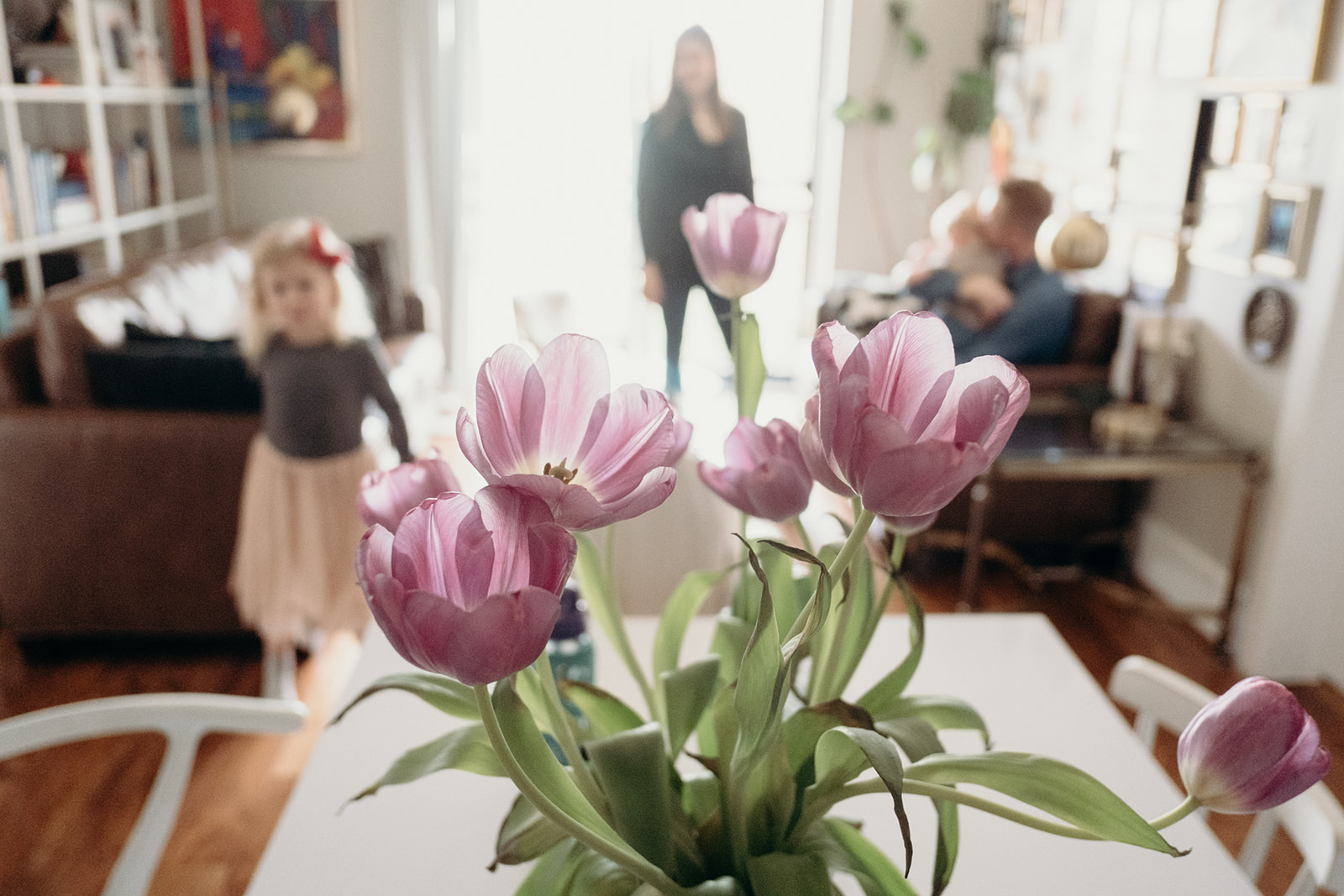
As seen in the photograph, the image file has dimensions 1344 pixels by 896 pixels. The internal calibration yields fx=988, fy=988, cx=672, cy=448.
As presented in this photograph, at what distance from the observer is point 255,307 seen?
2213mm

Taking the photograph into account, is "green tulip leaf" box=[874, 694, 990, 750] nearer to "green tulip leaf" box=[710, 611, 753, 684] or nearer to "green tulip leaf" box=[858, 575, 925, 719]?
"green tulip leaf" box=[858, 575, 925, 719]

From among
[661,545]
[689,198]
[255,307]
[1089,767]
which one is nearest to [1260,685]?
[1089,767]

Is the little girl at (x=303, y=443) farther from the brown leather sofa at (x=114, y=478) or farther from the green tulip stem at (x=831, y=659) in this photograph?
the green tulip stem at (x=831, y=659)

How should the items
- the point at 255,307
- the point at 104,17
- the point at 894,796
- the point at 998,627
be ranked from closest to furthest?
the point at 894,796 < the point at 998,627 < the point at 255,307 < the point at 104,17

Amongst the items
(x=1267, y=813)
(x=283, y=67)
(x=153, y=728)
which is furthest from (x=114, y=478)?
(x=283, y=67)

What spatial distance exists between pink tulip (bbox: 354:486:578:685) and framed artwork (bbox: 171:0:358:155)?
4.72 meters

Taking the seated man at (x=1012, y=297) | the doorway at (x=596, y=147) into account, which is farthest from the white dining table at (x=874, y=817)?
the doorway at (x=596, y=147)

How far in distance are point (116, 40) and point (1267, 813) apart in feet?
15.0

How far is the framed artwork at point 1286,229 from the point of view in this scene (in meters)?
2.30

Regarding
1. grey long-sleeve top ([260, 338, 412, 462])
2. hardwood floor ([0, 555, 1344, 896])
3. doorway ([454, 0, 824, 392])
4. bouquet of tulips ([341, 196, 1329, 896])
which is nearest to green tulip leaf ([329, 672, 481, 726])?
bouquet of tulips ([341, 196, 1329, 896])

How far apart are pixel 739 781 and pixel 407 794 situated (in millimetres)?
493

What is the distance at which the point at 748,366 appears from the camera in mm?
669

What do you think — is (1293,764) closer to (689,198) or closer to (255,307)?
(255,307)

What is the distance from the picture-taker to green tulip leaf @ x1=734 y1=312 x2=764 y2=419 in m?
0.66
